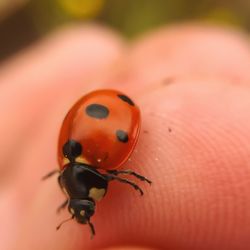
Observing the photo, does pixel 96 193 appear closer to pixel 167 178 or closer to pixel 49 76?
pixel 167 178

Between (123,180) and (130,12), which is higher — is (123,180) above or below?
below

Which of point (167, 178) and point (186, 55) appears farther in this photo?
point (186, 55)

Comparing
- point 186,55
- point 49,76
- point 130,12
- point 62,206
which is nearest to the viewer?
point 62,206

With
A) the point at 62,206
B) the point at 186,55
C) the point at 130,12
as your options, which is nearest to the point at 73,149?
the point at 62,206

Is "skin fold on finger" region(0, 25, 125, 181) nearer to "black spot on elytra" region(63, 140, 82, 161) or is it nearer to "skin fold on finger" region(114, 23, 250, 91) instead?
"skin fold on finger" region(114, 23, 250, 91)

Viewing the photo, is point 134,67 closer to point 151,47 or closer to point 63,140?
point 151,47

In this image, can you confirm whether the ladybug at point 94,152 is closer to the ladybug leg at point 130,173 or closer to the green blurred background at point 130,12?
the ladybug leg at point 130,173
